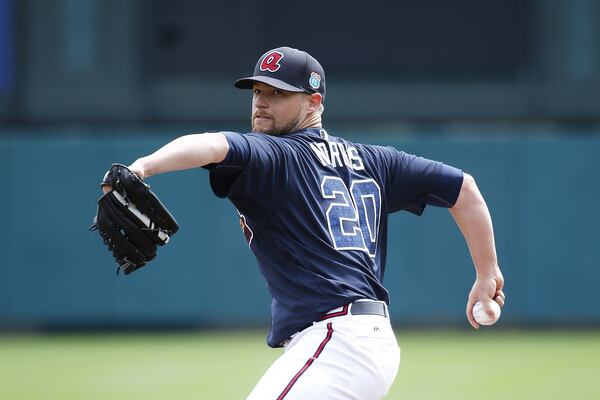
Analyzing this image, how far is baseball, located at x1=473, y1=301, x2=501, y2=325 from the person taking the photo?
3904 mm

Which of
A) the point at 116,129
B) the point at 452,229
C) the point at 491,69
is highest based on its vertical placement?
the point at 491,69

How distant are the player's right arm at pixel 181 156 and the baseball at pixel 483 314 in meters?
1.27

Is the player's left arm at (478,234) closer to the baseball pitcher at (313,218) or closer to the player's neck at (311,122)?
the baseball pitcher at (313,218)

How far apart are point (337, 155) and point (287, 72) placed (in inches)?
13.5

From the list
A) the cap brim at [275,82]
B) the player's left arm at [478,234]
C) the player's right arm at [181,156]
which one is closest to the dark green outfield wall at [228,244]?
the player's left arm at [478,234]

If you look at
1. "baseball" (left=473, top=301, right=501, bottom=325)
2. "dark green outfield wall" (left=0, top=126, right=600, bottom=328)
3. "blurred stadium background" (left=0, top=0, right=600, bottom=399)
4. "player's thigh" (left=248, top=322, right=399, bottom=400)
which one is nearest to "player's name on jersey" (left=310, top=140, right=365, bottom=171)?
"player's thigh" (left=248, top=322, right=399, bottom=400)

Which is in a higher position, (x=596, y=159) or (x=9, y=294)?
(x=596, y=159)

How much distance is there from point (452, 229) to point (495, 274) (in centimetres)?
788

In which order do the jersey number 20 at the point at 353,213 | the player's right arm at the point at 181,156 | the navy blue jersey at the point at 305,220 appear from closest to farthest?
the player's right arm at the point at 181,156 → the navy blue jersey at the point at 305,220 → the jersey number 20 at the point at 353,213

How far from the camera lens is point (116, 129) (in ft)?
41.2

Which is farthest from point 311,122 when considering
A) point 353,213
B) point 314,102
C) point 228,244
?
point 228,244

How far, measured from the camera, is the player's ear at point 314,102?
3848 mm

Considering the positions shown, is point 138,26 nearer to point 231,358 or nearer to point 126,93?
point 126,93

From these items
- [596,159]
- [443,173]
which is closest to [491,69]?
[596,159]
